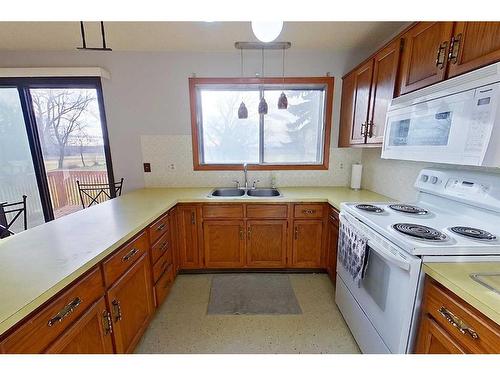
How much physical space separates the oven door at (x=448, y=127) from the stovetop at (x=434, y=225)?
1.16 ft

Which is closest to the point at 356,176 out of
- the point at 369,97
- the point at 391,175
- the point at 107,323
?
the point at 391,175

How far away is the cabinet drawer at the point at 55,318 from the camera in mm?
663

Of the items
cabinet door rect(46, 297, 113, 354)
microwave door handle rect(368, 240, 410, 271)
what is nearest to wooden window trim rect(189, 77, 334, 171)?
microwave door handle rect(368, 240, 410, 271)

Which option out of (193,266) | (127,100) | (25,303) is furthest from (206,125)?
(25,303)

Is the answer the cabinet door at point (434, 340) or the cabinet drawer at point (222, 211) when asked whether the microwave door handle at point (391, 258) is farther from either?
the cabinet drawer at point (222, 211)

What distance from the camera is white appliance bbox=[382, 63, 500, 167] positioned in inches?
35.2

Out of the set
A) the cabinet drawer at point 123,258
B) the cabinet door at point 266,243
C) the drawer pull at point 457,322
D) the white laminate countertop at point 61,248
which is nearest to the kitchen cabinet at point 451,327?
the drawer pull at point 457,322

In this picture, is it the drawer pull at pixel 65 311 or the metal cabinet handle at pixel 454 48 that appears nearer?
the drawer pull at pixel 65 311

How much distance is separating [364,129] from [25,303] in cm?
232

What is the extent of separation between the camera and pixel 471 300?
2.31 feet

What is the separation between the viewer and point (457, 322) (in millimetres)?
774

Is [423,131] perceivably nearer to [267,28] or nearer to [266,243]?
[267,28]

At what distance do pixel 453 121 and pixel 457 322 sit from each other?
2.92 feet
